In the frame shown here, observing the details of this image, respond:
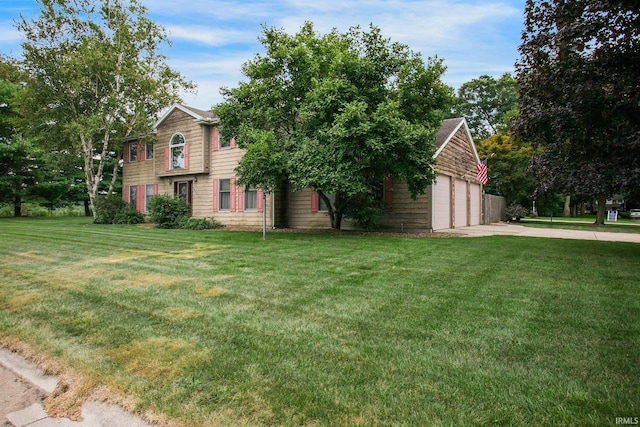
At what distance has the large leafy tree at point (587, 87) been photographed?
692cm

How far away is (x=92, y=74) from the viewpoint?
1697cm

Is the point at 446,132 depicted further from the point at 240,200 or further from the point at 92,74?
the point at 92,74

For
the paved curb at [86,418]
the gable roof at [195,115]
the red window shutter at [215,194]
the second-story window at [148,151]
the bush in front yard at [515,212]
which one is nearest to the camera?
the paved curb at [86,418]

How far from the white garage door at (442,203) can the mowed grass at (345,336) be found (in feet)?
22.9

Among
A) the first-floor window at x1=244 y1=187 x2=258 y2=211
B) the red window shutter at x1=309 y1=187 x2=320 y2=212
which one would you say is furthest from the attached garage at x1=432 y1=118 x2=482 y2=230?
the first-floor window at x1=244 y1=187 x2=258 y2=211

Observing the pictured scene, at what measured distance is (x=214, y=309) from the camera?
3.90m

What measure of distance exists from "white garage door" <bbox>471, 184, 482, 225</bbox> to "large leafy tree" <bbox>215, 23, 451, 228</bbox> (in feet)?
23.5

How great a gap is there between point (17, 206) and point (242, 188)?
18427 mm

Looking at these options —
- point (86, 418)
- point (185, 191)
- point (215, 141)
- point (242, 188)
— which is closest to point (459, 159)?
point (242, 188)

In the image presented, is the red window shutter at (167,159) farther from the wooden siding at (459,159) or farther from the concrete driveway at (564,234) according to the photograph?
the concrete driveway at (564,234)

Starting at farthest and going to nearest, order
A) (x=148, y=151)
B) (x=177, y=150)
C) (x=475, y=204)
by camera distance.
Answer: (x=148, y=151), (x=475, y=204), (x=177, y=150)

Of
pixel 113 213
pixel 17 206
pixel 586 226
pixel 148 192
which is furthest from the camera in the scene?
pixel 17 206

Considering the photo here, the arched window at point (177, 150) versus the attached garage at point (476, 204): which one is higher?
the arched window at point (177, 150)

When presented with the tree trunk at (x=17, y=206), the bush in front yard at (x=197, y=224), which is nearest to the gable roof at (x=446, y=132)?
the bush in front yard at (x=197, y=224)
